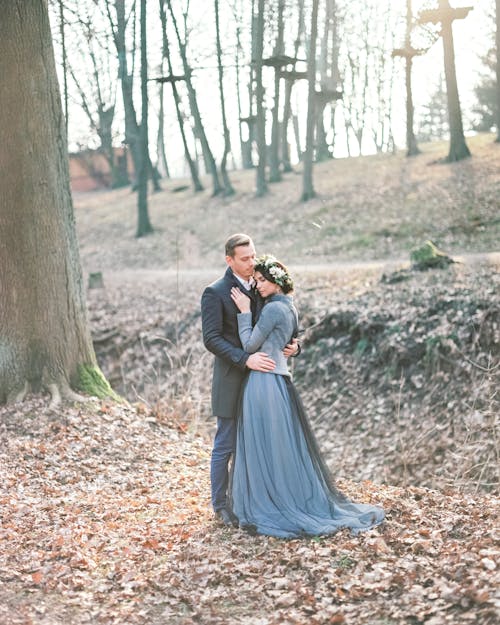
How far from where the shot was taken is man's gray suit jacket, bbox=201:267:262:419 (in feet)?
21.9

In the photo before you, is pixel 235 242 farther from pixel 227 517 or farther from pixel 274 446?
pixel 227 517

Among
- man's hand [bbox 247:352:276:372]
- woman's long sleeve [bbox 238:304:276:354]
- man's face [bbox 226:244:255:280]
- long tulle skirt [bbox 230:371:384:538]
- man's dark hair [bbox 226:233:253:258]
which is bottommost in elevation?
long tulle skirt [bbox 230:371:384:538]

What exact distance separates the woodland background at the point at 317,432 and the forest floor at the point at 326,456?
0.08 ft

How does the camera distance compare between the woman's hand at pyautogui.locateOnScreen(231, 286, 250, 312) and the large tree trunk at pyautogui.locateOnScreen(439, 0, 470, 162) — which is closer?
the woman's hand at pyautogui.locateOnScreen(231, 286, 250, 312)

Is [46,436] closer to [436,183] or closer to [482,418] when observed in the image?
[482,418]

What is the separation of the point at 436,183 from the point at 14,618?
856 inches

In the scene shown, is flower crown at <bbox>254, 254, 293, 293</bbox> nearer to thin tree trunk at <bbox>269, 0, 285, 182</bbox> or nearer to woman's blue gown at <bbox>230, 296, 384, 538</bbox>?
woman's blue gown at <bbox>230, 296, 384, 538</bbox>

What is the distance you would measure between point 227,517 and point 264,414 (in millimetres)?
982

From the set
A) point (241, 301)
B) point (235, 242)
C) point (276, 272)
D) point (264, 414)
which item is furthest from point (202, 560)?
point (235, 242)

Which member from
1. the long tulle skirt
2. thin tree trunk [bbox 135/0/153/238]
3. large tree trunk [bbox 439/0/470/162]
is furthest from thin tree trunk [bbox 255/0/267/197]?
the long tulle skirt

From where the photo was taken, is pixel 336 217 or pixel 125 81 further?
pixel 125 81

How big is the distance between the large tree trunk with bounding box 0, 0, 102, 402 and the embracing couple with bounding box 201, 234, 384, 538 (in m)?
3.79

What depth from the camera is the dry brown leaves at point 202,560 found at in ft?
17.1

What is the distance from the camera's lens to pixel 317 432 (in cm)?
1186
